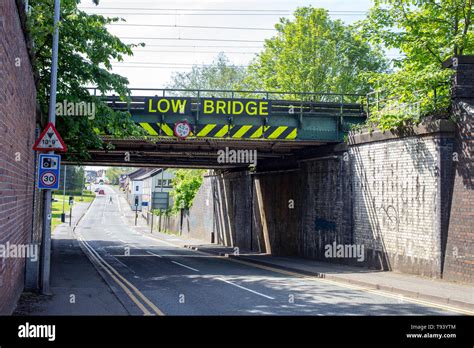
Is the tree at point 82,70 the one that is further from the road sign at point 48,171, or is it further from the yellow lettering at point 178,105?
the road sign at point 48,171

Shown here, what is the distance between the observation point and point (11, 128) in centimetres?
863

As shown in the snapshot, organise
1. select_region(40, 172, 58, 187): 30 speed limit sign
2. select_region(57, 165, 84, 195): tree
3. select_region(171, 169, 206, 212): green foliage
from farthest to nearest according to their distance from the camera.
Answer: select_region(57, 165, 84, 195): tree → select_region(171, 169, 206, 212): green foliage → select_region(40, 172, 58, 187): 30 speed limit sign

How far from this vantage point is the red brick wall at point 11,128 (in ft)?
24.1

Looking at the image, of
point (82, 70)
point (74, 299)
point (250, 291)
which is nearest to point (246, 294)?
point (250, 291)

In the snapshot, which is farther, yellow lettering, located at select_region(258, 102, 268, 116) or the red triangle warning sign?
yellow lettering, located at select_region(258, 102, 268, 116)

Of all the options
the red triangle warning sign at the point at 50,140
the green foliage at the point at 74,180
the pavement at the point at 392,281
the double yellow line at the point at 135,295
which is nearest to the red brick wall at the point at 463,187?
the pavement at the point at 392,281

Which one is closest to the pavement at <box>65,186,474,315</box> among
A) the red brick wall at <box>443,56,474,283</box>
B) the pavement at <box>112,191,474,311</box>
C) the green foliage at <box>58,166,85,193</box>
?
the pavement at <box>112,191,474,311</box>

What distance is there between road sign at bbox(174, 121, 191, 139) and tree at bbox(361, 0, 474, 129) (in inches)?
292

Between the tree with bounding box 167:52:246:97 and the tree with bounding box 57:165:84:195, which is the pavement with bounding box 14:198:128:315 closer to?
the tree with bounding box 167:52:246:97

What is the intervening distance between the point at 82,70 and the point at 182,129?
5.31m

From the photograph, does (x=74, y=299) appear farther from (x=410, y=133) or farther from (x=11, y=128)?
(x=410, y=133)

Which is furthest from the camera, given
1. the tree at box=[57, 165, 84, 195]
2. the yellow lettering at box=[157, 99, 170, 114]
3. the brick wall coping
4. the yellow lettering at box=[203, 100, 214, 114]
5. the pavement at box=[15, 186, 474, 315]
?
the tree at box=[57, 165, 84, 195]

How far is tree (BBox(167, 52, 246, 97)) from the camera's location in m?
56.6

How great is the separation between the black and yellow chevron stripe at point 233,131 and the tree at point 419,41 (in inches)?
165
